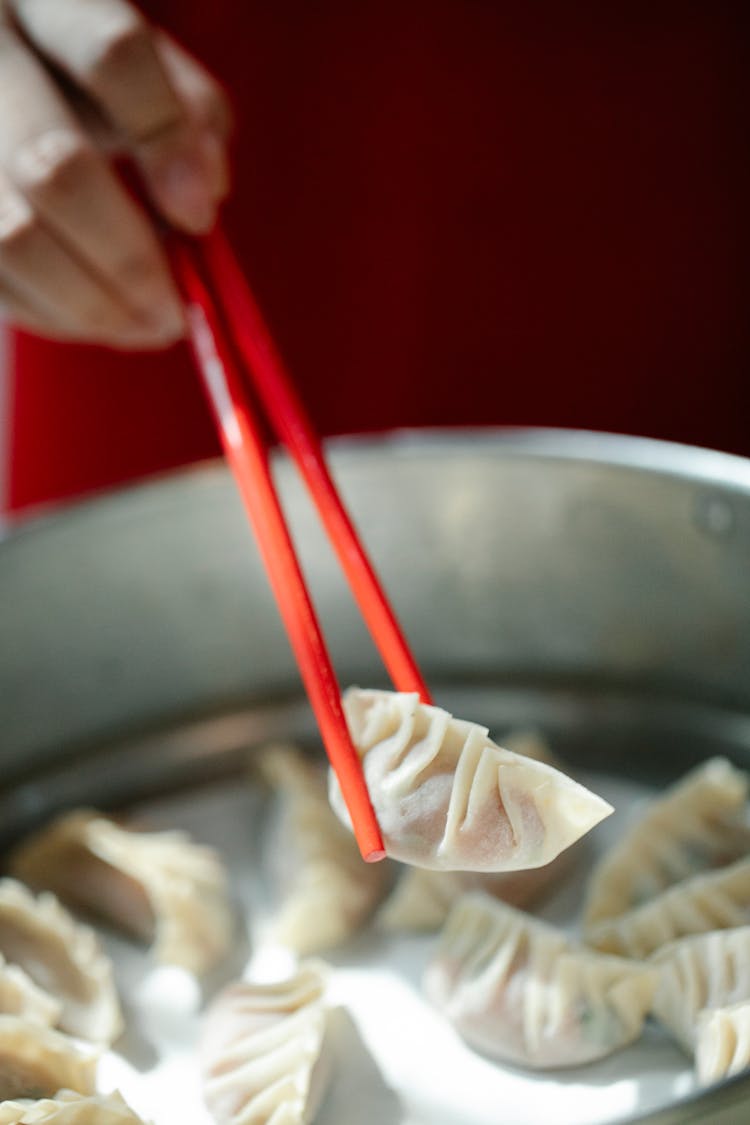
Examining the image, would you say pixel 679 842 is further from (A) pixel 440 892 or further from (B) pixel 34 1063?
(B) pixel 34 1063

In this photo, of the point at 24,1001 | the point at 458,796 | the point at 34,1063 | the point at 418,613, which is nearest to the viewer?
the point at 458,796

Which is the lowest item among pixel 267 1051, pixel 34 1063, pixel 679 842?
pixel 679 842

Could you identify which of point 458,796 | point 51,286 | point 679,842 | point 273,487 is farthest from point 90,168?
point 679,842

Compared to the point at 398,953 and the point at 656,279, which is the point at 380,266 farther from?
the point at 398,953

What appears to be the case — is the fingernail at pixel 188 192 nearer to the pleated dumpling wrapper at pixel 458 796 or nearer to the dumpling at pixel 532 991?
the pleated dumpling wrapper at pixel 458 796

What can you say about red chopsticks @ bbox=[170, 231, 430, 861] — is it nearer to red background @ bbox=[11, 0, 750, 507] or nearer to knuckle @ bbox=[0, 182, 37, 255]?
knuckle @ bbox=[0, 182, 37, 255]

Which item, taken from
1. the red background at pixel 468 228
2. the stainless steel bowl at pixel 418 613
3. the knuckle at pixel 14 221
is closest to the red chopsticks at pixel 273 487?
the knuckle at pixel 14 221

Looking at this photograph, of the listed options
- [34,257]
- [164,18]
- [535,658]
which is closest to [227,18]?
[164,18]
